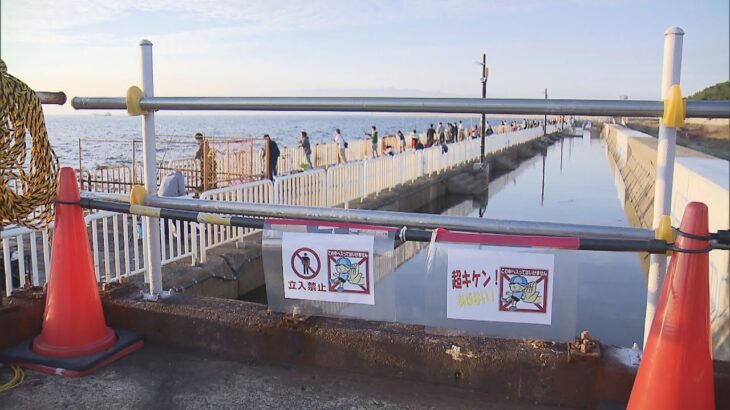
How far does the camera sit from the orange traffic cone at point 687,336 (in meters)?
2.29

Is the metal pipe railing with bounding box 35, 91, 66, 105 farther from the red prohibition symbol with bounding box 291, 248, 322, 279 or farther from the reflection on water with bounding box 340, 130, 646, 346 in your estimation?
the reflection on water with bounding box 340, 130, 646, 346

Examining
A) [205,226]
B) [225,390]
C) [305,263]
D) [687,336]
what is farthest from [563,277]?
[205,226]

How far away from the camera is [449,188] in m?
25.8

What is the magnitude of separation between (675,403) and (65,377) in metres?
2.91

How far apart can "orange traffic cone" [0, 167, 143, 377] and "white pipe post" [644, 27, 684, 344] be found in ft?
9.14

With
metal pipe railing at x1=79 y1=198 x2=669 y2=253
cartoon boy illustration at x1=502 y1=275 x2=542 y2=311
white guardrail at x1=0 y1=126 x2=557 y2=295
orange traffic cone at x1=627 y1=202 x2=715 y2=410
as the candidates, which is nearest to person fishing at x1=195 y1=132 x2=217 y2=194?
white guardrail at x1=0 y1=126 x2=557 y2=295

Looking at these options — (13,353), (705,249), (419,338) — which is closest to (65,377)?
(13,353)

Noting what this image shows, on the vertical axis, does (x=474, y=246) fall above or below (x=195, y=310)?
above

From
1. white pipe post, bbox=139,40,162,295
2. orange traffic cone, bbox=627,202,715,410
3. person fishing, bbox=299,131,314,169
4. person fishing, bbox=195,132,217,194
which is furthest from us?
person fishing, bbox=299,131,314,169

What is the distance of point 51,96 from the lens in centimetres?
351

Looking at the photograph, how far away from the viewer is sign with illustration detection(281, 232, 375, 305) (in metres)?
2.95

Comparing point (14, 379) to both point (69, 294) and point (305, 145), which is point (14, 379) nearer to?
point (69, 294)

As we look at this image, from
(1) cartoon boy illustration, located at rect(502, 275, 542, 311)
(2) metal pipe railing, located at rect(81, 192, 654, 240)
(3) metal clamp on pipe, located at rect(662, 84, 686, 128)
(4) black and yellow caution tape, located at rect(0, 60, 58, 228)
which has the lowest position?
(1) cartoon boy illustration, located at rect(502, 275, 542, 311)

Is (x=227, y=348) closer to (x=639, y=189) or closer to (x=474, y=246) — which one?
(x=474, y=246)
